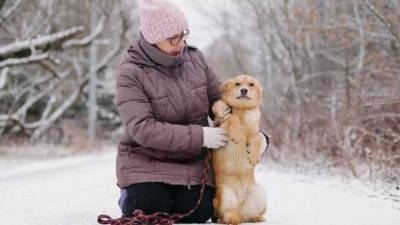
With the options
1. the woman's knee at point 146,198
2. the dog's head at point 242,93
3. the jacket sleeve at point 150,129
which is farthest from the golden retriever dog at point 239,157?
the woman's knee at point 146,198

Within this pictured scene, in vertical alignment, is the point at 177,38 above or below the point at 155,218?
above

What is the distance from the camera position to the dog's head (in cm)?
429

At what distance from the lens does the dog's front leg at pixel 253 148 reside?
4230 millimetres

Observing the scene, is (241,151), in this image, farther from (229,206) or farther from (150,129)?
(150,129)

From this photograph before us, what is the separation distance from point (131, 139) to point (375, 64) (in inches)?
371

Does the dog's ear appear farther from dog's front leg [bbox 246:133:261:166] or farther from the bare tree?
the bare tree

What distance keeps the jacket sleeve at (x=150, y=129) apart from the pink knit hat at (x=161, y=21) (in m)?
0.40

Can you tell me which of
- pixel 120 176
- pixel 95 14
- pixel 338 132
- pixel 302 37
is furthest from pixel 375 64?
pixel 95 14

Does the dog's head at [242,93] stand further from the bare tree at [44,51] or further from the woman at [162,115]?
the bare tree at [44,51]

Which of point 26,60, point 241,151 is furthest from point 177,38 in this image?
point 26,60

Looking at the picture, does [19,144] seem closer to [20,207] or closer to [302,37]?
[302,37]

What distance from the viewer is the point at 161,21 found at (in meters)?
4.34

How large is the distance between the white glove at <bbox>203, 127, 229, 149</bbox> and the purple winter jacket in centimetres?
4

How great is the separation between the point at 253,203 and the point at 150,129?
0.92 meters
